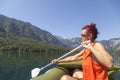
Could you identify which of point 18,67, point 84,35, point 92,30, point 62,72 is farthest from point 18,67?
point 92,30

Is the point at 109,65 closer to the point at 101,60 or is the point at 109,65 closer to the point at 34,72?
the point at 101,60

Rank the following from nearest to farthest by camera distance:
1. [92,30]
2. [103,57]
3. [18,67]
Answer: [103,57]
[92,30]
[18,67]

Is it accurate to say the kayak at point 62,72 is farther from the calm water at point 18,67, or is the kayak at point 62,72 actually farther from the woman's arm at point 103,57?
the calm water at point 18,67

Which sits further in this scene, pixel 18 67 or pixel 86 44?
pixel 18 67

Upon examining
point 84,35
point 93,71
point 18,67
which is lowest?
point 18,67

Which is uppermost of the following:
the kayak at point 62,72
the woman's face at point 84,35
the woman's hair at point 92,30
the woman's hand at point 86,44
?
the woman's hair at point 92,30

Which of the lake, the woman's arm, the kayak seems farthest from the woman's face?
the lake

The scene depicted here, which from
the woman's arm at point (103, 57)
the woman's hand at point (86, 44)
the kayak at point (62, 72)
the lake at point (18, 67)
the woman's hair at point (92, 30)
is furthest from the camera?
the lake at point (18, 67)

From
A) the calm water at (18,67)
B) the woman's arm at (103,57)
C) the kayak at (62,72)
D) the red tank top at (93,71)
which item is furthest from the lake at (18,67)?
the woman's arm at (103,57)

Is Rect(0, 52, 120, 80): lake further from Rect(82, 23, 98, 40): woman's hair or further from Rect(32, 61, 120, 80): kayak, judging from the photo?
Rect(82, 23, 98, 40): woman's hair

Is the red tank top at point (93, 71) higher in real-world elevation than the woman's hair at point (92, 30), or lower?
lower

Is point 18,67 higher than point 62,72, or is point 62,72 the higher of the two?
point 62,72

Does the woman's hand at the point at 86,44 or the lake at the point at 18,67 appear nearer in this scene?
the woman's hand at the point at 86,44

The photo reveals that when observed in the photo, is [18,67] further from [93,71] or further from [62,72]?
[93,71]
